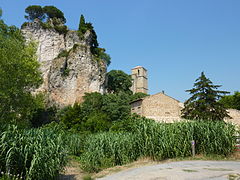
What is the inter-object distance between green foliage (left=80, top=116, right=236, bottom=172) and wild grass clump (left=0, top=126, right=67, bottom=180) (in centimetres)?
260

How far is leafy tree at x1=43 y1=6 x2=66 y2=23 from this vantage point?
42844 millimetres

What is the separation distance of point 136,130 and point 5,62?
1074 centimetres

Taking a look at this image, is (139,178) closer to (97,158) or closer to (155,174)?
(155,174)

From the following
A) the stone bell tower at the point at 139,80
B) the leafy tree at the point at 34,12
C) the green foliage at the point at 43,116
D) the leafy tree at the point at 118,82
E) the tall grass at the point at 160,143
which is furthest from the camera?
the stone bell tower at the point at 139,80

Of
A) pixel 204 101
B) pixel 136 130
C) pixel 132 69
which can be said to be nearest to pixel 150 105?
pixel 204 101

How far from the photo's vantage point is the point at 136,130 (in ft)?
30.7

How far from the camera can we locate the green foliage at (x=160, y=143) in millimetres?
8672

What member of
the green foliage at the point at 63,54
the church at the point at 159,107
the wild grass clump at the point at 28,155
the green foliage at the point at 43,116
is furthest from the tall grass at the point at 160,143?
the green foliage at the point at 63,54

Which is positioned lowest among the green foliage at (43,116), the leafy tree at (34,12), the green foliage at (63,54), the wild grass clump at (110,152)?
the wild grass clump at (110,152)

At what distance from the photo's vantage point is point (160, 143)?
865cm

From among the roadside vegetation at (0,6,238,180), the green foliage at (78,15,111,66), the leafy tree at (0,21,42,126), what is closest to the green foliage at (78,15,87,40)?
the green foliage at (78,15,111,66)

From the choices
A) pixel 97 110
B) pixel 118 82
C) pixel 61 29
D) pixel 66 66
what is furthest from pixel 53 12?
pixel 97 110

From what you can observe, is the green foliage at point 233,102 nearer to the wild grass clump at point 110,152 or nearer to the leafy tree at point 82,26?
the leafy tree at point 82,26

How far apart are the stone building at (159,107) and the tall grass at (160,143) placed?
2360 cm
